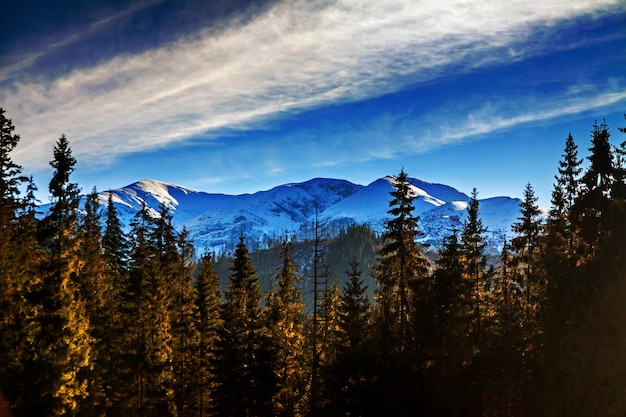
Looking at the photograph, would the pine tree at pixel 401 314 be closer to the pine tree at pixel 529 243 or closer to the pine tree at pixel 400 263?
the pine tree at pixel 400 263

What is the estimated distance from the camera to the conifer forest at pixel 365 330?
25.6 metres

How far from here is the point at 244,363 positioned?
37.5 m

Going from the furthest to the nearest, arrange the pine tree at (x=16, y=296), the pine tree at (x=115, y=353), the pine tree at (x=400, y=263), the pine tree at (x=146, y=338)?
1. the pine tree at (x=146, y=338)
2. the pine tree at (x=115, y=353)
3. the pine tree at (x=400, y=263)
4. the pine tree at (x=16, y=296)

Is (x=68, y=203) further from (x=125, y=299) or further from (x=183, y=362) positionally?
(x=183, y=362)

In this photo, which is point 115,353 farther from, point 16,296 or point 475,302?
point 475,302

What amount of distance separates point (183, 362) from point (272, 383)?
30.2 feet

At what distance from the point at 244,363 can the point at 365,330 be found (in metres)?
10.0

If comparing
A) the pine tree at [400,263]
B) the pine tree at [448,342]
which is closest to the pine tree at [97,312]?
the pine tree at [400,263]

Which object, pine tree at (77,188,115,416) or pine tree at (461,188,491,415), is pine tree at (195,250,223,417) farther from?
pine tree at (461,188,491,415)

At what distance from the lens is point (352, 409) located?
31.0 m

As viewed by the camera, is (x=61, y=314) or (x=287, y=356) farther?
(x=287, y=356)

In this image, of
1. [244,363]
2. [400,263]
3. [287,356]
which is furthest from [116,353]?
[400,263]

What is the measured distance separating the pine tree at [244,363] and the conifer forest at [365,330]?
12 cm

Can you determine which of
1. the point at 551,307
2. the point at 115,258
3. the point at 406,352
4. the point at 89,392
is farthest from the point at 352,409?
the point at 115,258
